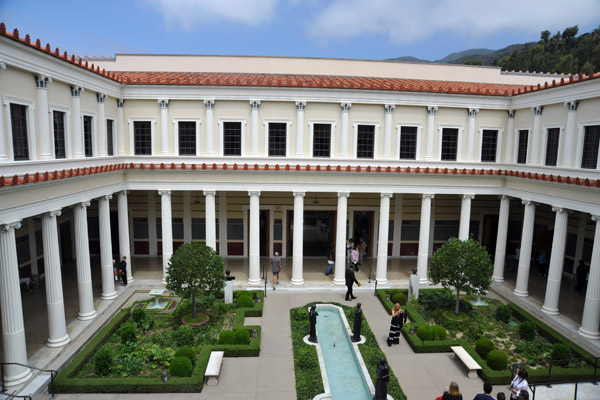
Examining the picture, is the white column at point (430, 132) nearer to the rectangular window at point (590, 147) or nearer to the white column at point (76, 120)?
the rectangular window at point (590, 147)

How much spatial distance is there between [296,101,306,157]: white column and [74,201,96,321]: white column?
34.3 ft

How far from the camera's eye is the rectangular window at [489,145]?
23.0 metres

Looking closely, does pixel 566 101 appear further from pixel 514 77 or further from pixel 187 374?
pixel 187 374

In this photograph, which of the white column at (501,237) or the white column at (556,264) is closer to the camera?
the white column at (556,264)

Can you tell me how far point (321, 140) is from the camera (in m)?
22.2

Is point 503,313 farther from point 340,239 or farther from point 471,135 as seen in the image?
point 471,135

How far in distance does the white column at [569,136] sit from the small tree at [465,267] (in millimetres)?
5770

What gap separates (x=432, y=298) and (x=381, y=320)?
3424mm

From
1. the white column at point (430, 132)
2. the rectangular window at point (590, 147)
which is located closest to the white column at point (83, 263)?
the white column at point (430, 132)

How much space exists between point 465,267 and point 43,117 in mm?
17555

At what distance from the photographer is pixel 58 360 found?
46.4 ft

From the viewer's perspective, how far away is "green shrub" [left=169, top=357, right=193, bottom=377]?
1310cm

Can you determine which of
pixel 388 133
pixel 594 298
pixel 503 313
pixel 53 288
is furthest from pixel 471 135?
pixel 53 288

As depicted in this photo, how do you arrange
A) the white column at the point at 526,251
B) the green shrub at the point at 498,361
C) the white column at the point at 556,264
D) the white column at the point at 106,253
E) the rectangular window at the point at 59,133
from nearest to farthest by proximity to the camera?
the green shrub at the point at 498,361 < the rectangular window at the point at 59,133 < the white column at the point at 556,264 < the white column at the point at 106,253 < the white column at the point at 526,251
